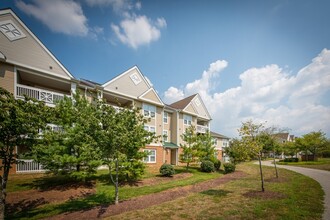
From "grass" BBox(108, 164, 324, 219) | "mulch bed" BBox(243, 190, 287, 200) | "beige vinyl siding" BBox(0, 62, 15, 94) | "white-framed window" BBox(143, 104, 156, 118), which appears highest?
"beige vinyl siding" BBox(0, 62, 15, 94)

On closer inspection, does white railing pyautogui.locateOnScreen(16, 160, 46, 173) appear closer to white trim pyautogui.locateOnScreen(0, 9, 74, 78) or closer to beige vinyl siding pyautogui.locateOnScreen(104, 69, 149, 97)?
white trim pyautogui.locateOnScreen(0, 9, 74, 78)

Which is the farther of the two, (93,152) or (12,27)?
(12,27)

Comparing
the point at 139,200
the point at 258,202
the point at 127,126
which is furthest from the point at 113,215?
the point at 258,202

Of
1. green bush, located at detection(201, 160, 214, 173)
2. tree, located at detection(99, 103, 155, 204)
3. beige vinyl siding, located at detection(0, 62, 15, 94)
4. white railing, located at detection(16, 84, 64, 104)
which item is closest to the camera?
tree, located at detection(99, 103, 155, 204)

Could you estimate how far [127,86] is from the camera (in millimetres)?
23031

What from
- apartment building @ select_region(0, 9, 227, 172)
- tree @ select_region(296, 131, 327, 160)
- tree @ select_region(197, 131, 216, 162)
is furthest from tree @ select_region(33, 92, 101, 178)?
tree @ select_region(296, 131, 327, 160)

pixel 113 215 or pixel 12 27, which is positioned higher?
pixel 12 27

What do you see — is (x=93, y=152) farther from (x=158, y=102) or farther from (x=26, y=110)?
(x=158, y=102)

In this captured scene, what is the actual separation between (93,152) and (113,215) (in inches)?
124

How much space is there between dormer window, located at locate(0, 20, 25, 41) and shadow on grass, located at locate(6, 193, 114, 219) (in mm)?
14319

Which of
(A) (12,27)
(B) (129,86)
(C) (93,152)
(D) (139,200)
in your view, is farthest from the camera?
(B) (129,86)

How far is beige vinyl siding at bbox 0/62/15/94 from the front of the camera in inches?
553

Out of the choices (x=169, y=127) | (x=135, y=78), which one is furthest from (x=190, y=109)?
(x=135, y=78)

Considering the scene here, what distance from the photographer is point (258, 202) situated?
9.20 m
